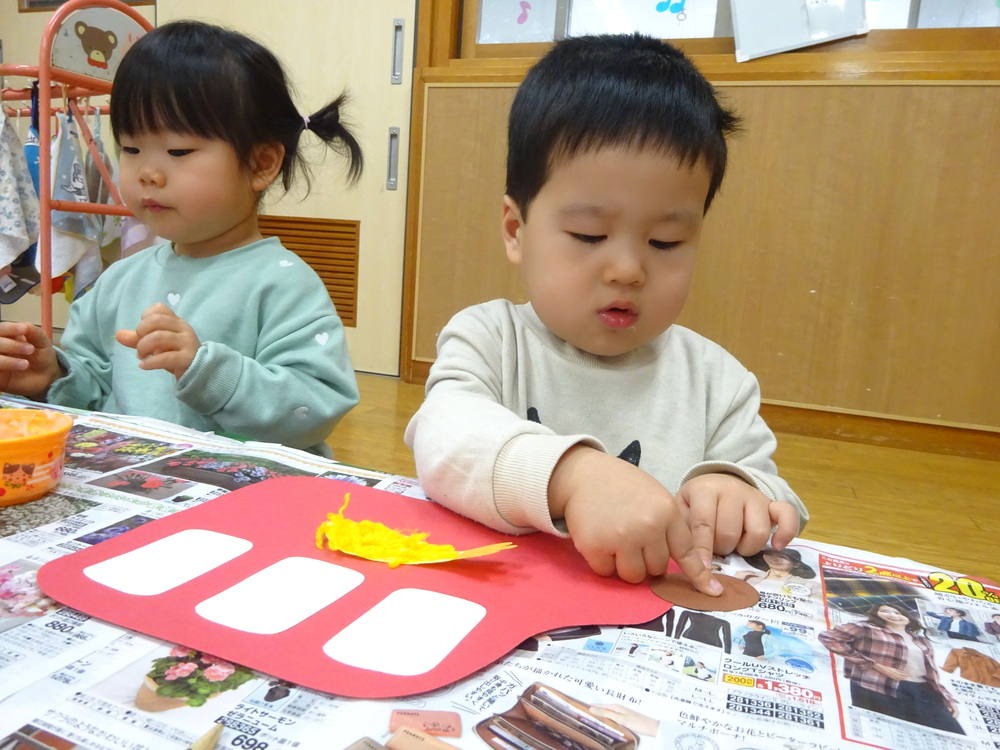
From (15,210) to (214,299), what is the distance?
4.08ft

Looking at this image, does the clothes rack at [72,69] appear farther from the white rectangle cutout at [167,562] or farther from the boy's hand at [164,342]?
the white rectangle cutout at [167,562]

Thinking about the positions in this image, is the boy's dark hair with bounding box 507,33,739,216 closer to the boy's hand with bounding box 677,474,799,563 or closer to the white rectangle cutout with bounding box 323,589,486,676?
the boy's hand with bounding box 677,474,799,563

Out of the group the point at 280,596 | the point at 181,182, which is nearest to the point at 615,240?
the point at 280,596

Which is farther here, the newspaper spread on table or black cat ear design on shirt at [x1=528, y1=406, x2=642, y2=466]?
black cat ear design on shirt at [x1=528, y1=406, x2=642, y2=466]

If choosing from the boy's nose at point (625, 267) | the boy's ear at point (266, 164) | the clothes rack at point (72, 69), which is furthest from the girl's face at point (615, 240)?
the clothes rack at point (72, 69)

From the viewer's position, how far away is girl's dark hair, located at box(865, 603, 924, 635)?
1.17ft

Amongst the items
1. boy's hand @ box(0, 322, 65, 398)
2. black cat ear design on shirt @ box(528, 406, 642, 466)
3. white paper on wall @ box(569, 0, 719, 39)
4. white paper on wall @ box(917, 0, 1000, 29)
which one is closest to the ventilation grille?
white paper on wall @ box(569, 0, 719, 39)

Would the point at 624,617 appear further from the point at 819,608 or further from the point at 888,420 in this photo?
the point at 888,420

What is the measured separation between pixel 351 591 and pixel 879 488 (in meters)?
1.51

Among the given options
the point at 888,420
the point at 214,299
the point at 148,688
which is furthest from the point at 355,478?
the point at 888,420

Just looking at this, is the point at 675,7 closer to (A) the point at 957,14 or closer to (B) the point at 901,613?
(A) the point at 957,14

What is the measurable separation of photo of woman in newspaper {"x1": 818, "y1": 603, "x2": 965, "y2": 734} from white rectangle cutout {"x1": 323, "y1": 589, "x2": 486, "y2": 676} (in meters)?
0.17

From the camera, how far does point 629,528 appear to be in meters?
0.38

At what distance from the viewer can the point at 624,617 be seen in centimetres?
35
